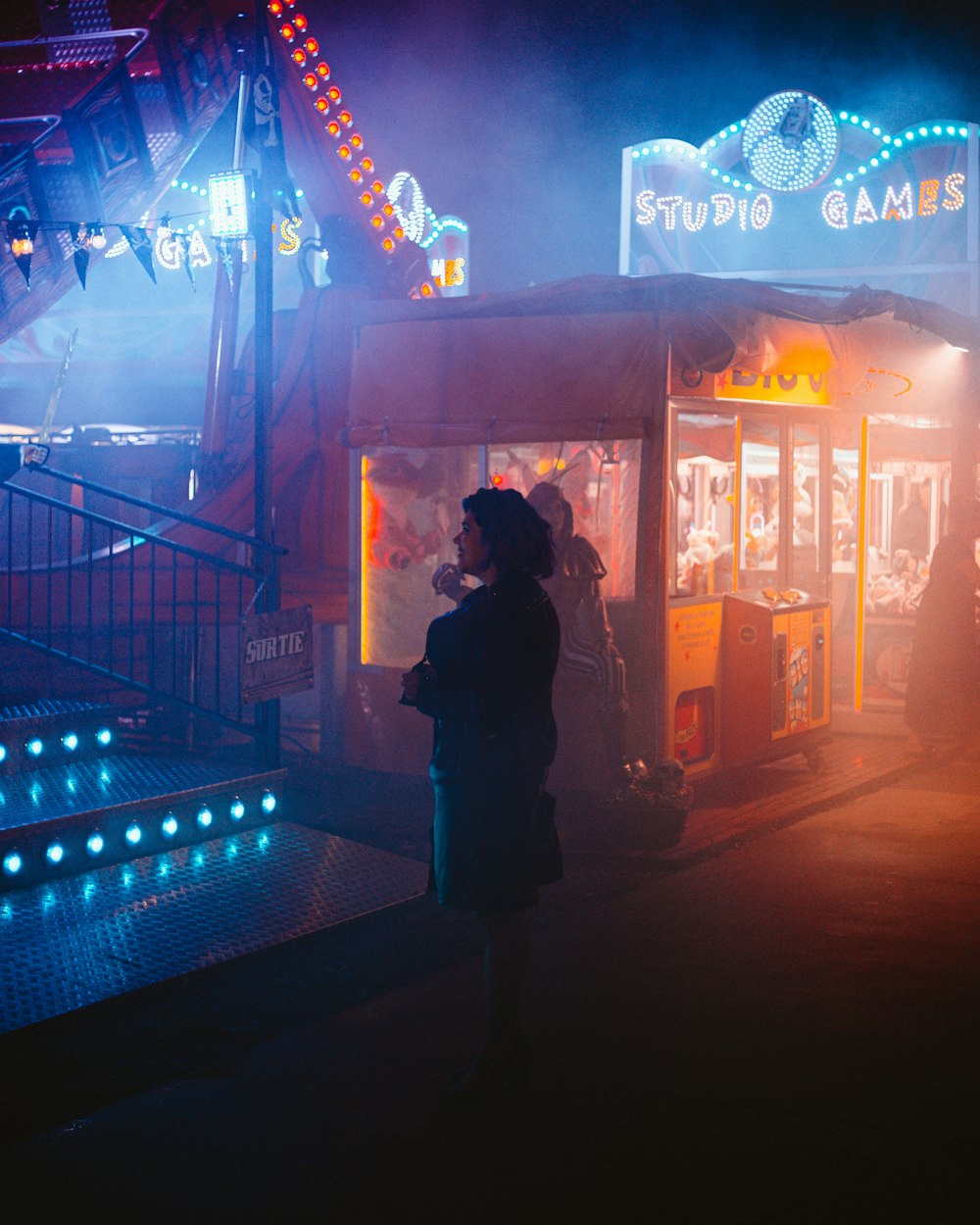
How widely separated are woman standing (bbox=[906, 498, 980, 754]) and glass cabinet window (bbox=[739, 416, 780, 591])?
4.84 ft

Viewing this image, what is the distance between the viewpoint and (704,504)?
9797mm

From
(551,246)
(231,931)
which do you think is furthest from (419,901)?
(551,246)

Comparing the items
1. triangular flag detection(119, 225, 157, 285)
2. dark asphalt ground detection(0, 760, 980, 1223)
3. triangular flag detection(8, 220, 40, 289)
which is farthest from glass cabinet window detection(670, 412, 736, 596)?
triangular flag detection(8, 220, 40, 289)

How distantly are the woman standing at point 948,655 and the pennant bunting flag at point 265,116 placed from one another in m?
6.14

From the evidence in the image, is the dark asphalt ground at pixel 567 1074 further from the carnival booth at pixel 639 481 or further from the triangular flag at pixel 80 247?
the triangular flag at pixel 80 247

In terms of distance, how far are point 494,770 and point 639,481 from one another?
5049 millimetres

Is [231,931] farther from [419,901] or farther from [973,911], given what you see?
[973,911]

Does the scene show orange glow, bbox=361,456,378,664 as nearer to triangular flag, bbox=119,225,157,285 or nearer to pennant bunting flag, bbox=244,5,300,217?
triangular flag, bbox=119,225,157,285

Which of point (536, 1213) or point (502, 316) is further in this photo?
point (502, 316)

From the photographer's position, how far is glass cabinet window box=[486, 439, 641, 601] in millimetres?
9328

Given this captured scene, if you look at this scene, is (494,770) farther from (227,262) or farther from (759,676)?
(227,262)

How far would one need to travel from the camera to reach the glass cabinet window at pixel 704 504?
948 centimetres

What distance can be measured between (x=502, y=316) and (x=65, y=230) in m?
3.60

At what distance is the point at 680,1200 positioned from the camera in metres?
3.79
